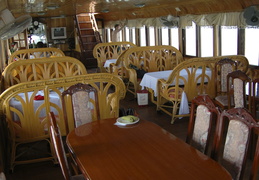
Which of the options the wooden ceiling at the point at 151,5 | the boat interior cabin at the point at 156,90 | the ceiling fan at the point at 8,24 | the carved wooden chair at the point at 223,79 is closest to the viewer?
the boat interior cabin at the point at 156,90

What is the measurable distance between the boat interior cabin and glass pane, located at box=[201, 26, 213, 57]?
25 mm

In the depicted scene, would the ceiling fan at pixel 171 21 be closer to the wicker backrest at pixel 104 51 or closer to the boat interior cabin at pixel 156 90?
the boat interior cabin at pixel 156 90

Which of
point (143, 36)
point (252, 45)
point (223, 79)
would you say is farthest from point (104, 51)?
point (223, 79)

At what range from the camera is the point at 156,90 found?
5555 mm

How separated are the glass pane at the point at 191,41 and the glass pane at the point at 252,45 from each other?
2042mm

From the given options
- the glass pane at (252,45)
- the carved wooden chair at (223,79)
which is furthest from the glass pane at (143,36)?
the carved wooden chair at (223,79)

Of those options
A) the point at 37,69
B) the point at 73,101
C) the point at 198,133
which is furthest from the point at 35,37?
the point at 198,133

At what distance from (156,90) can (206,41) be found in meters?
3.02

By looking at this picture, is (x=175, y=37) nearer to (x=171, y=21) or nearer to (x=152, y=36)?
(x=171, y=21)

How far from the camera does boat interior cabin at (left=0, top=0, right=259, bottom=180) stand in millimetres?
2513

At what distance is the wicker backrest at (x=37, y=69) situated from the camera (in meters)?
5.00

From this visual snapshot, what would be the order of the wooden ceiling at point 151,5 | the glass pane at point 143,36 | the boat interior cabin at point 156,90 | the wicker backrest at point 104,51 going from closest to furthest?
the boat interior cabin at point 156,90 → the wooden ceiling at point 151,5 → the wicker backrest at point 104,51 → the glass pane at point 143,36

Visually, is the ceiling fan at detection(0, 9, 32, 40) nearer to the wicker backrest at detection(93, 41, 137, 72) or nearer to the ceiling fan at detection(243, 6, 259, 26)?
the ceiling fan at detection(243, 6, 259, 26)

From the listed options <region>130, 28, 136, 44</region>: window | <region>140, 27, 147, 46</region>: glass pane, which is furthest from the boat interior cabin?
<region>130, 28, 136, 44</region>: window
